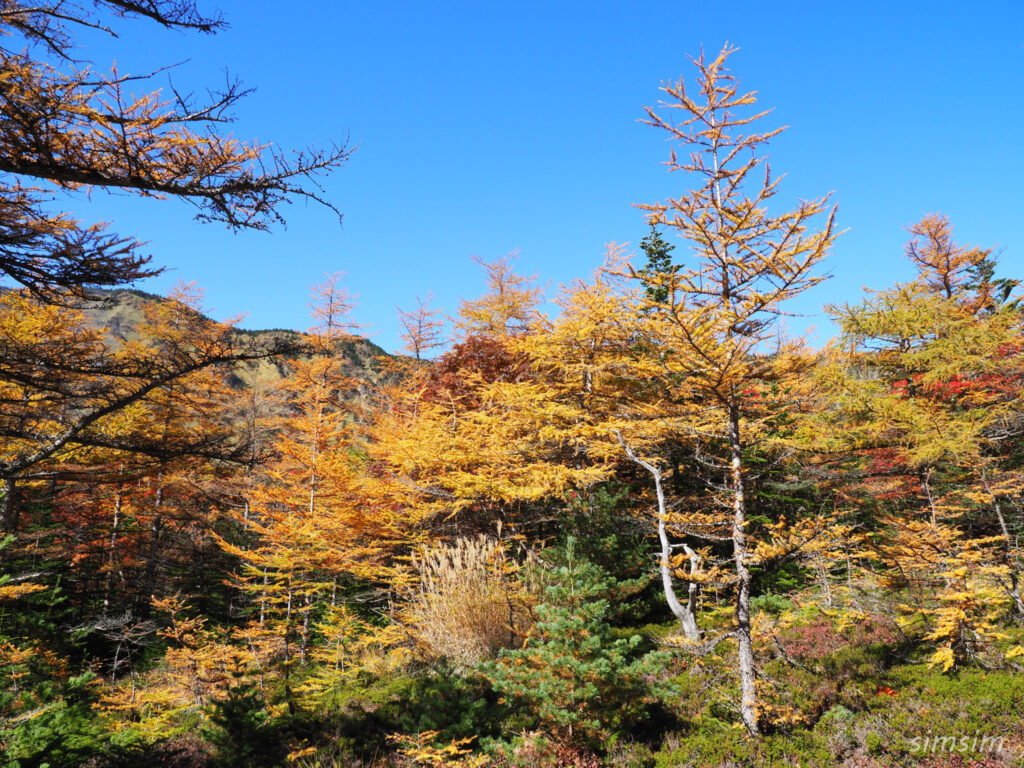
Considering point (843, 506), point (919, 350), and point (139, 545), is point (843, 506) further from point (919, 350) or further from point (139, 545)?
point (139, 545)

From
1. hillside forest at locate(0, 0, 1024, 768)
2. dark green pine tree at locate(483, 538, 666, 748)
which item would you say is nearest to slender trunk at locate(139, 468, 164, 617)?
hillside forest at locate(0, 0, 1024, 768)

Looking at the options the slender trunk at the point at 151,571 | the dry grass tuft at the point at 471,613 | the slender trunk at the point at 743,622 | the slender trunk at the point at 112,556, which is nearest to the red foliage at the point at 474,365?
the dry grass tuft at the point at 471,613

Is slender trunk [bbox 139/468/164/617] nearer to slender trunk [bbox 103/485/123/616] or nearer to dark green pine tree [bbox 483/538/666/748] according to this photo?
slender trunk [bbox 103/485/123/616]

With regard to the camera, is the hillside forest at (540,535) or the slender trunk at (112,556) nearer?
the hillside forest at (540,535)

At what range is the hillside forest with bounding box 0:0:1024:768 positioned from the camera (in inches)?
178

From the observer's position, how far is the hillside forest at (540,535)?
4.52 meters

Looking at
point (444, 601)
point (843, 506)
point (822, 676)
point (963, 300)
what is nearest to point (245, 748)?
point (444, 601)

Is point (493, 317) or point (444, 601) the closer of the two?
point (444, 601)

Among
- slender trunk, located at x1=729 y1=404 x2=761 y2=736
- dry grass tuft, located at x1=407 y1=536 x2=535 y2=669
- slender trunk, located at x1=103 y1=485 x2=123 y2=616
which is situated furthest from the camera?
slender trunk, located at x1=103 y1=485 x2=123 y2=616

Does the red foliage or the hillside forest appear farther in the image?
the red foliage

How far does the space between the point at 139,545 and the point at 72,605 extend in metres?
2.14

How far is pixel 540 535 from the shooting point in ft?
38.3

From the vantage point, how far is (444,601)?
24.4ft

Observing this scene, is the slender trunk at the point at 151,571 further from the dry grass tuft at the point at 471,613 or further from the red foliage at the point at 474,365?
the dry grass tuft at the point at 471,613
